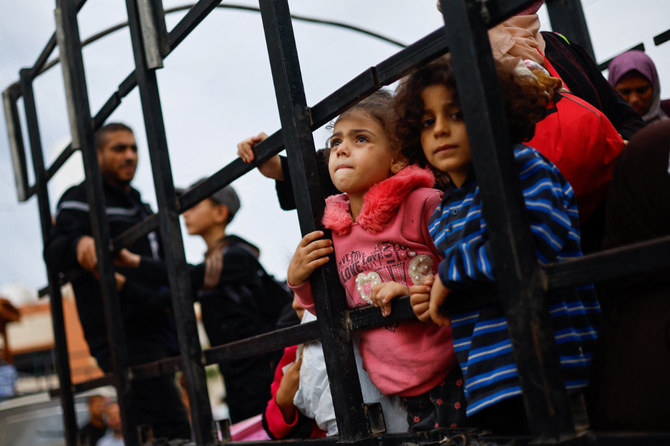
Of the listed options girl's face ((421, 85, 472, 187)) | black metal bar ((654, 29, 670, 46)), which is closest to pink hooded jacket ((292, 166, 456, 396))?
girl's face ((421, 85, 472, 187))

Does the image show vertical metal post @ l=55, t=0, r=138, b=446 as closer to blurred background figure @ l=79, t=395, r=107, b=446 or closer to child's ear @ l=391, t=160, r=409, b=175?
child's ear @ l=391, t=160, r=409, b=175

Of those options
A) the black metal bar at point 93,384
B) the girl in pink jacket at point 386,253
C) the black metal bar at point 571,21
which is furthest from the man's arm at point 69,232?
the black metal bar at point 571,21

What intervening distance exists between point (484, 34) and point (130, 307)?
106 inches

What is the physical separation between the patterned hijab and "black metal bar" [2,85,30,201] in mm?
3558

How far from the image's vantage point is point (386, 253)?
1.87 m

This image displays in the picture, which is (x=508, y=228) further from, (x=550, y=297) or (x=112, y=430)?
(x=112, y=430)

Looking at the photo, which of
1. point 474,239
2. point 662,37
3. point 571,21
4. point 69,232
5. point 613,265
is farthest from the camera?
point 69,232

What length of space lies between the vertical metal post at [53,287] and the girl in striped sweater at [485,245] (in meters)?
2.96

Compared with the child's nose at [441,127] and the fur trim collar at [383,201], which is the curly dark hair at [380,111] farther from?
the child's nose at [441,127]

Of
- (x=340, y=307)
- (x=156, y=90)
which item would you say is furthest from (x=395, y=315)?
(x=156, y=90)

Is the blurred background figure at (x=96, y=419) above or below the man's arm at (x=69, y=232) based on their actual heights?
below

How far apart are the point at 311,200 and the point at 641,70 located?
2.19 metres

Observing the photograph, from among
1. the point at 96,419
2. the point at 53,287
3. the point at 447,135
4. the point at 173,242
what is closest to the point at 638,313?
the point at 447,135

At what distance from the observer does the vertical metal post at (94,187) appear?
3.15 metres
